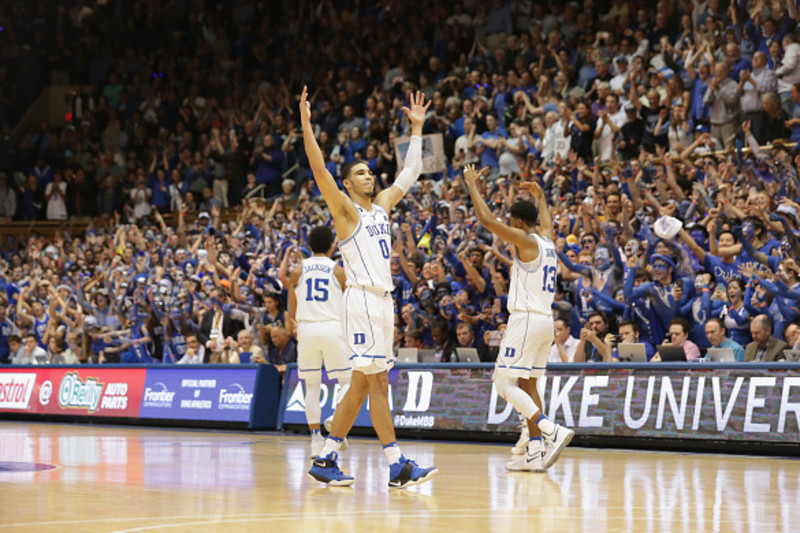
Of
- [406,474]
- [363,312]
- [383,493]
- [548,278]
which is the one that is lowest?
[383,493]

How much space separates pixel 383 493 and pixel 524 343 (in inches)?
100

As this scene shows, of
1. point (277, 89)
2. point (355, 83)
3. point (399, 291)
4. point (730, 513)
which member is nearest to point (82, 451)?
point (399, 291)

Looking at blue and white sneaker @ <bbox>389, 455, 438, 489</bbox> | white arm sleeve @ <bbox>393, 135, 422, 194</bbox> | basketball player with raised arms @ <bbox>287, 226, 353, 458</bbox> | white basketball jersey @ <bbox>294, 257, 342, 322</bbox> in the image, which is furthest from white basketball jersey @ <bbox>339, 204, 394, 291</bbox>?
white basketball jersey @ <bbox>294, 257, 342, 322</bbox>

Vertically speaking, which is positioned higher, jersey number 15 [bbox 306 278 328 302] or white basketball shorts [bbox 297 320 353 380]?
jersey number 15 [bbox 306 278 328 302]

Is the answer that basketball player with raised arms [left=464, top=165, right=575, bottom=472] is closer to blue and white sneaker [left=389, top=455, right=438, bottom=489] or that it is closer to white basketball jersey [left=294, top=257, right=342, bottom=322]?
blue and white sneaker [left=389, top=455, right=438, bottom=489]

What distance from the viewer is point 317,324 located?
1216cm

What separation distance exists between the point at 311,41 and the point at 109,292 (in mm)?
10210

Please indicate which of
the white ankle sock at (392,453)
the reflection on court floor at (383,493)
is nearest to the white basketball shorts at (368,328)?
the white ankle sock at (392,453)

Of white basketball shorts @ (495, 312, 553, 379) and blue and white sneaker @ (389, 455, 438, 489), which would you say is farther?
white basketball shorts @ (495, 312, 553, 379)

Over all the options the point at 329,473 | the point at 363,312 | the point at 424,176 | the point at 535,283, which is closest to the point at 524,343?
the point at 535,283

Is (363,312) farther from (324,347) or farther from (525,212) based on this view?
(324,347)

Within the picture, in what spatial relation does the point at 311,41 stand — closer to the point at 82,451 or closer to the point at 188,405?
the point at 188,405

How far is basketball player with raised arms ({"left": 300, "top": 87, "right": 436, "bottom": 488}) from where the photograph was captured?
8.65 metres

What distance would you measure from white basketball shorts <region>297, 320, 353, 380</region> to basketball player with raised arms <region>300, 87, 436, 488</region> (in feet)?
10.2
